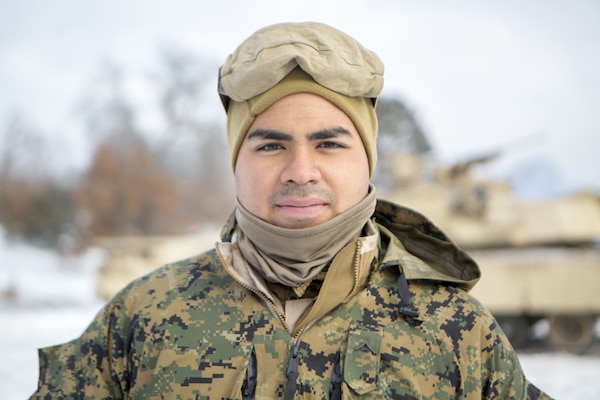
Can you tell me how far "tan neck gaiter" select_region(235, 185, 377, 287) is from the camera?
196cm

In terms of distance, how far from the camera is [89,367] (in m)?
2.04

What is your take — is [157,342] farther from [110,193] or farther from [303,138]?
[110,193]

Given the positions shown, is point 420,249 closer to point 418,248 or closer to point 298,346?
point 418,248

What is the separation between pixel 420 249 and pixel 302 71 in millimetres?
748

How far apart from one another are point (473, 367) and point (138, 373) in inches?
39.4

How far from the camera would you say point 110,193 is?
23047mm

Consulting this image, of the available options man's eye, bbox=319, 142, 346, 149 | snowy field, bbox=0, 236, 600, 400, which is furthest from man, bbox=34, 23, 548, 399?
snowy field, bbox=0, 236, 600, 400

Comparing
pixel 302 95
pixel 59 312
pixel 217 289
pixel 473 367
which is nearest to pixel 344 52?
pixel 302 95

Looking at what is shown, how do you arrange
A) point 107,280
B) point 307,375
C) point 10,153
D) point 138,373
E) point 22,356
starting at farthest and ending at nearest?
point 10,153 < point 107,280 < point 22,356 < point 138,373 < point 307,375

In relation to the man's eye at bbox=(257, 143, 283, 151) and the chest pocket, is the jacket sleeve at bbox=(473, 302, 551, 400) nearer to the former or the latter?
the chest pocket

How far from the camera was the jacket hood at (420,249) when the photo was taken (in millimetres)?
2090

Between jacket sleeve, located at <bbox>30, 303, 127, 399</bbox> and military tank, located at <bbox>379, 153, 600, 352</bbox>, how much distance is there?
818 centimetres

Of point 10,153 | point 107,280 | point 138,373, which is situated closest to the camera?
point 138,373

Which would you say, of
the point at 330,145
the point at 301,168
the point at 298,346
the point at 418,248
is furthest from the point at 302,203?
the point at 418,248
